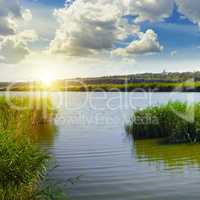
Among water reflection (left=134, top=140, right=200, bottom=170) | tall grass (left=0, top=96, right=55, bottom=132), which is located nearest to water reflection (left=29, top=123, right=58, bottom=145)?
tall grass (left=0, top=96, right=55, bottom=132)

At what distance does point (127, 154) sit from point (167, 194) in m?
5.28

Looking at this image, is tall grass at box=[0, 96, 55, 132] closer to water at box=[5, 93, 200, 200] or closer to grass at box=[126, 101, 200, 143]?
water at box=[5, 93, 200, 200]

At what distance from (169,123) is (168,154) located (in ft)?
12.2

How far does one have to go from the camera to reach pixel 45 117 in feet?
79.8

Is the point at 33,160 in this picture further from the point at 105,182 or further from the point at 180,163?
the point at 180,163

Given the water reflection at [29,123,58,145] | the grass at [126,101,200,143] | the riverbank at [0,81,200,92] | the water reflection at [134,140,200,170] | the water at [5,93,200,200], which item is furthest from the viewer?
the riverbank at [0,81,200,92]

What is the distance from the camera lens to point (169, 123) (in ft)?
57.9

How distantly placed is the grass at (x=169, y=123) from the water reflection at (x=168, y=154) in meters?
0.80

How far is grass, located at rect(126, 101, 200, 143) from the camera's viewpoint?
1638 centimetres

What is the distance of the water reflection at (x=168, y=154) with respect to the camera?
12492 mm

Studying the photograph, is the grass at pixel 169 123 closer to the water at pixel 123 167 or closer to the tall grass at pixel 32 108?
the water at pixel 123 167

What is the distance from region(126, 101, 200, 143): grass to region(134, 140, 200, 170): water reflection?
798 mm

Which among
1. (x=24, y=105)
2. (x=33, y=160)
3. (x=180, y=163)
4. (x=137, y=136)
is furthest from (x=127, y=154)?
(x=24, y=105)

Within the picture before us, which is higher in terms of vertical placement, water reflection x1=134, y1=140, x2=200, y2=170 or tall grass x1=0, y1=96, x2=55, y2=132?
tall grass x1=0, y1=96, x2=55, y2=132
